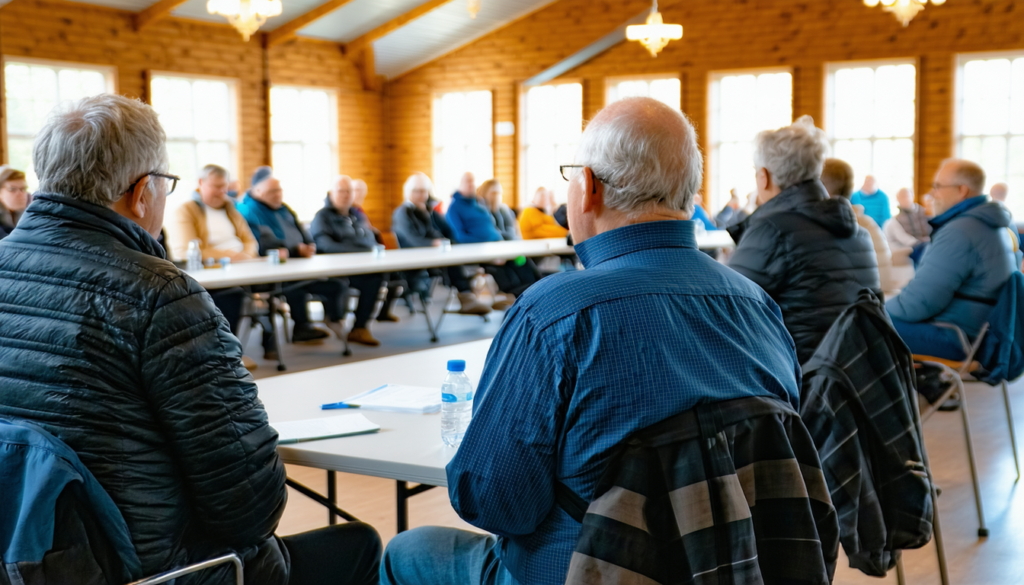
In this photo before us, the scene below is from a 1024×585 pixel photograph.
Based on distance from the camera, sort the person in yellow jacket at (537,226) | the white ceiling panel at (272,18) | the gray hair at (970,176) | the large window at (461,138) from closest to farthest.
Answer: the gray hair at (970,176) < the person in yellow jacket at (537,226) < the white ceiling panel at (272,18) < the large window at (461,138)

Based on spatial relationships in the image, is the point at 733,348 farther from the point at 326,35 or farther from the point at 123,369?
the point at 326,35

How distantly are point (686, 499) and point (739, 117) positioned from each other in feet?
40.3

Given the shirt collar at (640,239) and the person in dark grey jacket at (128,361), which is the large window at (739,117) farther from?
the person in dark grey jacket at (128,361)

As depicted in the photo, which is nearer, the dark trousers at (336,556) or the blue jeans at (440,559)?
the blue jeans at (440,559)

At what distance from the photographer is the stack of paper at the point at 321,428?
6.18ft

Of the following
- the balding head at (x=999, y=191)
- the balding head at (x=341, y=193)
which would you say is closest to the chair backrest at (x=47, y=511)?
the balding head at (x=341, y=193)

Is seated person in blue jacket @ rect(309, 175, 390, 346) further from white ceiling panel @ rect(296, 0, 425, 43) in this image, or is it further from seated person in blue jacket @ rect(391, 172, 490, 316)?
white ceiling panel @ rect(296, 0, 425, 43)

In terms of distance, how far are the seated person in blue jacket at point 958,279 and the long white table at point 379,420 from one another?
2050 mm

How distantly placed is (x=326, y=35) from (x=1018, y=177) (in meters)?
A: 9.26

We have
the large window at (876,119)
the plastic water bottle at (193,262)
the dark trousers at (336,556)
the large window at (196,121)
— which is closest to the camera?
the dark trousers at (336,556)

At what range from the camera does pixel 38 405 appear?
4.57 ft

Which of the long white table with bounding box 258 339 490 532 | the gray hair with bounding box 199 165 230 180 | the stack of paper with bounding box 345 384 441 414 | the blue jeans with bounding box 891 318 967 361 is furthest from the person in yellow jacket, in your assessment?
the stack of paper with bounding box 345 384 441 414

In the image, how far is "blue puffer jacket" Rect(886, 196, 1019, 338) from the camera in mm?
3875

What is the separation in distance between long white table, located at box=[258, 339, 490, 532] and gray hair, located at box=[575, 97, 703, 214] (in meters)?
0.64
